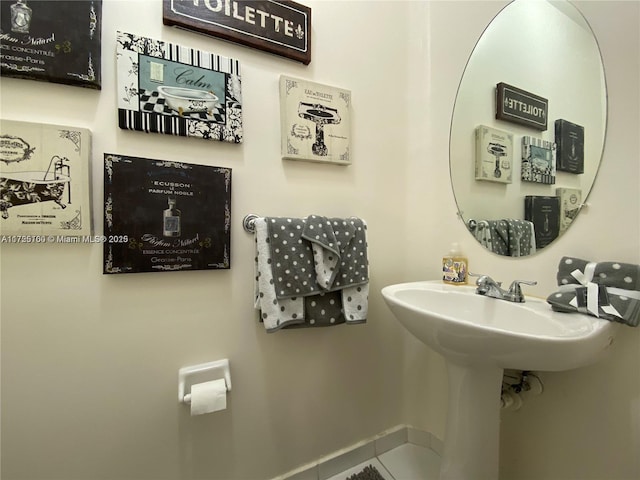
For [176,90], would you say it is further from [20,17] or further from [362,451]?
[362,451]

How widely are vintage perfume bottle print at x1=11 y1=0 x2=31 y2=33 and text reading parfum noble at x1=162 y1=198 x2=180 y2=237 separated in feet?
1.81

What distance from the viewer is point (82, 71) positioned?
2.47 ft

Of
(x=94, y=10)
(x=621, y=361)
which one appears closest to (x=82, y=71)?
(x=94, y=10)

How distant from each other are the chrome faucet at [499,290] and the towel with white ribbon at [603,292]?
96mm

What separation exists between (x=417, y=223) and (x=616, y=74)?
2.39 ft

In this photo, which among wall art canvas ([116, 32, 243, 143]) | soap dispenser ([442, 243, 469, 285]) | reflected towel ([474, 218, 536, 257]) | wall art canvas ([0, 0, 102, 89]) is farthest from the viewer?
soap dispenser ([442, 243, 469, 285])

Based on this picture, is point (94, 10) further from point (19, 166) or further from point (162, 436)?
point (162, 436)

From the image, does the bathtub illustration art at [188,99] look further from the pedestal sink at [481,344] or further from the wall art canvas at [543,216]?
the wall art canvas at [543,216]

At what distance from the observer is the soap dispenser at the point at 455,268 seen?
1020 mm

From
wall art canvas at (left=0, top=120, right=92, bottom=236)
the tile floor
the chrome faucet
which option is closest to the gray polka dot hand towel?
the chrome faucet

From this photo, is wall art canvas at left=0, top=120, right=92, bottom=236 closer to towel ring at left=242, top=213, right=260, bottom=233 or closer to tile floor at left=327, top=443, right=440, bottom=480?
towel ring at left=242, top=213, right=260, bottom=233

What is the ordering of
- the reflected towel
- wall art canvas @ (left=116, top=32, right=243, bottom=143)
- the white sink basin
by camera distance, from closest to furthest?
1. the white sink basin
2. wall art canvas @ (left=116, top=32, right=243, bottom=143)
3. the reflected towel

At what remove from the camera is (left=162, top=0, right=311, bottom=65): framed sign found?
2.82 feet

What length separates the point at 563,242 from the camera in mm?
824
